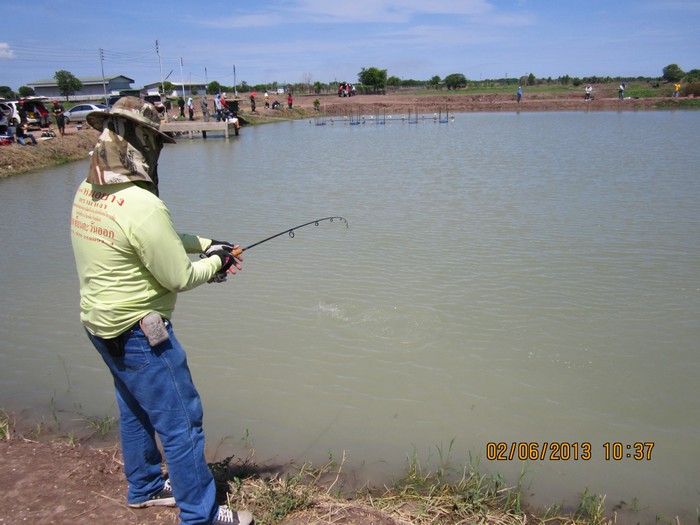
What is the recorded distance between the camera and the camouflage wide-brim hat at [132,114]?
7.52 ft

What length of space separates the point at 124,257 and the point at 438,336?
3567mm

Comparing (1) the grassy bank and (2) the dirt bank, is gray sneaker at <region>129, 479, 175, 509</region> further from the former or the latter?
(2) the dirt bank

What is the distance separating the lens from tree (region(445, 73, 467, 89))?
258ft

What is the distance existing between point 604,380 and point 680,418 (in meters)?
0.61

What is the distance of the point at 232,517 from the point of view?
2619 mm

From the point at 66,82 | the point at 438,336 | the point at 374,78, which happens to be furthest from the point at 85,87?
the point at 438,336

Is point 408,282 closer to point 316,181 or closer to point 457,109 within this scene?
point 316,181

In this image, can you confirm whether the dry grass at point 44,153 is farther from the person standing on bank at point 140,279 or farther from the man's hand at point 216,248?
the person standing on bank at point 140,279

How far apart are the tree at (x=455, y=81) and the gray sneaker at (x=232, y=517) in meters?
81.7

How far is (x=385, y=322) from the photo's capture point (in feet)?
18.4

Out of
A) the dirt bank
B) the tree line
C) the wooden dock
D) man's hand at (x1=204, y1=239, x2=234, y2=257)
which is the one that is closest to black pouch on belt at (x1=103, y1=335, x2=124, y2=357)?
man's hand at (x1=204, y1=239, x2=234, y2=257)

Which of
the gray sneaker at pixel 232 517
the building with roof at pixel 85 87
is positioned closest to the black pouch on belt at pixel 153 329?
the gray sneaker at pixel 232 517

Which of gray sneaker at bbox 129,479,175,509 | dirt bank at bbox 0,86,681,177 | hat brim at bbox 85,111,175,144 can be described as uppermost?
dirt bank at bbox 0,86,681,177
